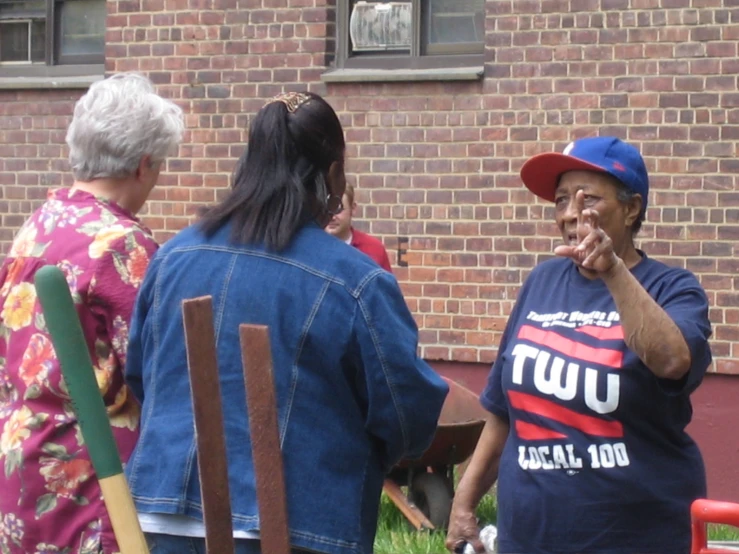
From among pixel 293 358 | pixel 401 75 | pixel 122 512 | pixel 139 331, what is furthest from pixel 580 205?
pixel 401 75

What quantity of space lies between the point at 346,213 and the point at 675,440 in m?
3.37

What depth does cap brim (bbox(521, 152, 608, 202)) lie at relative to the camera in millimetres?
3262

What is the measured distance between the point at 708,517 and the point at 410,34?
5359mm

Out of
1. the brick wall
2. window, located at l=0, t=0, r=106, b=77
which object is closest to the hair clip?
the brick wall

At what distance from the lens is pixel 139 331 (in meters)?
2.78

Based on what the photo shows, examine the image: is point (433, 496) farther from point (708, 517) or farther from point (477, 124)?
point (708, 517)

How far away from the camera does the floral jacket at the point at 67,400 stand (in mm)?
2984

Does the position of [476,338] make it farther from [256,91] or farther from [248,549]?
[248,549]

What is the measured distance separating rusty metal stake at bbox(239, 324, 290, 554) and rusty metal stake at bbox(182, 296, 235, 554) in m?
0.05

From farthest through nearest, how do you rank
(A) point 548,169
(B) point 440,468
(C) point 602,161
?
1. (B) point 440,468
2. (A) point 548,169
3. (C) point 602,161

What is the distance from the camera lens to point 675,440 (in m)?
3.14

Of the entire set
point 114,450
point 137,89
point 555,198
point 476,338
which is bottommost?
point 476,338

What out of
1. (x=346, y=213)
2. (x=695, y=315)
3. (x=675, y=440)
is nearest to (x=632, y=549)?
(x=675, y=440)

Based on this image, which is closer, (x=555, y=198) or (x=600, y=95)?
(x=555, y=198)
